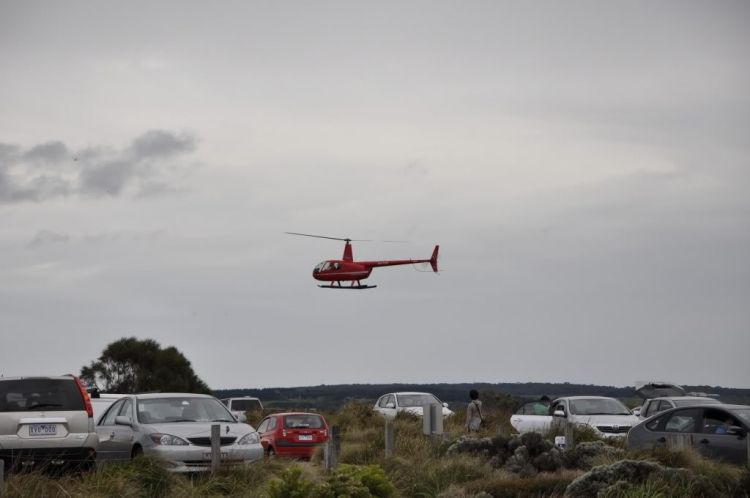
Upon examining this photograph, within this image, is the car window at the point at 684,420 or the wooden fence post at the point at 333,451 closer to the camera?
the wooden fence post at the point at 333,451

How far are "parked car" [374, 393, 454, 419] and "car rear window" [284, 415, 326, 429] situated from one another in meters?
8.04

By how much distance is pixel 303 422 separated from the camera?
26.6 meters

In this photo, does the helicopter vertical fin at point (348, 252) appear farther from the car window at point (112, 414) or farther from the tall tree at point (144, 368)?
the car window at point (112, 414)

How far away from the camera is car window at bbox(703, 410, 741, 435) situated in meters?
18.8

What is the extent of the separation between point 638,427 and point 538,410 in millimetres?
8319

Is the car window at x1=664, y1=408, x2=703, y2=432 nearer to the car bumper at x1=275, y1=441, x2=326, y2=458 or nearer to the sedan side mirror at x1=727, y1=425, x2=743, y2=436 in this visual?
the sedan side mirror at x1=727, y1=425, x2=743, y2=436

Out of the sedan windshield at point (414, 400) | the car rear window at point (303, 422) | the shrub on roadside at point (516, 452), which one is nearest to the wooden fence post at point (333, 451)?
the shrub on roadside at point (516, 452)

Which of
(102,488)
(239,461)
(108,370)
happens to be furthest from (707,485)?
(108,370)

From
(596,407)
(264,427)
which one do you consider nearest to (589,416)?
(596,407)

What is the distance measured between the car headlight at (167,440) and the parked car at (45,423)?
1.32 meters

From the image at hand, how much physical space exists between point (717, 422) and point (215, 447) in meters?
8.43

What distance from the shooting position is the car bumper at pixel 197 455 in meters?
17.4

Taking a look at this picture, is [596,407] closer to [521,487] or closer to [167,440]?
[521,487]

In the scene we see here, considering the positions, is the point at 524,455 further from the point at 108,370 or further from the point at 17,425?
the point at 108,370
